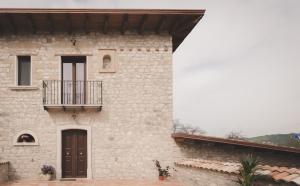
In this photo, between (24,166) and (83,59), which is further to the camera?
(83,59)

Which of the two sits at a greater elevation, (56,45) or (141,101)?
(56,45)

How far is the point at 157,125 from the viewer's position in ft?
36.1

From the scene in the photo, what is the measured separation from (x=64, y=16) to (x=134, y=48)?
278 cm

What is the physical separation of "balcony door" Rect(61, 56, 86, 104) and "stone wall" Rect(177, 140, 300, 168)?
422 centimetres

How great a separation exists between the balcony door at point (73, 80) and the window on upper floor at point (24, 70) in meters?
1.32

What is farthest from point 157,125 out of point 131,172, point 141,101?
point 131,172

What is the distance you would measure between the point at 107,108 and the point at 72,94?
1.46 m

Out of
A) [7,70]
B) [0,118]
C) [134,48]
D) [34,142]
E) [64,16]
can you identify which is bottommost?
[34,142]

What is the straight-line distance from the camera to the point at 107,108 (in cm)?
1098

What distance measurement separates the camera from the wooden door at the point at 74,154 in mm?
10820

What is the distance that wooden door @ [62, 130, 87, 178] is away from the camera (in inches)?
426

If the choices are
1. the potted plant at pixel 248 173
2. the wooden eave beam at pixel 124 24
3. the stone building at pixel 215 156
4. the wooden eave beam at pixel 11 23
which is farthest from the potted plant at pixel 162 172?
the wooden eave beam at pixel 11 23

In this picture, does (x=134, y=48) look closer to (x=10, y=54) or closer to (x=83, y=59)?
(x=83, y=59)

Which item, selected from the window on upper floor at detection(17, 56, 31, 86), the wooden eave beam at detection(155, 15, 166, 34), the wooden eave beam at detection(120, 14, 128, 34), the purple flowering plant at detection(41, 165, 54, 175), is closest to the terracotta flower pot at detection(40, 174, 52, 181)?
the purple flowering plant at detection(41, 165, 54, 175)
